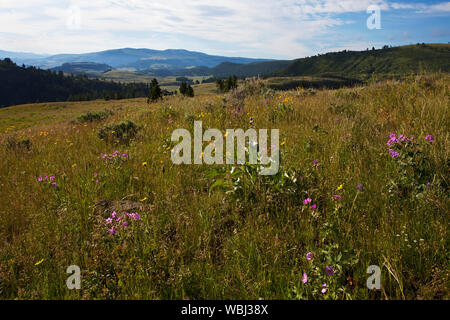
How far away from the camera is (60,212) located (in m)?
3.04

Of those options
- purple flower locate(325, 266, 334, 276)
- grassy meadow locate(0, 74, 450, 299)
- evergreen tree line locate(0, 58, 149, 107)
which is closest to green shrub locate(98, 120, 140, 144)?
grassy meadow locate(0, 74, 450, 299)

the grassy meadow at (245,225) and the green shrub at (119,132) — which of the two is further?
the green shrub at (119,132)

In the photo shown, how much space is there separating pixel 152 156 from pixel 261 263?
328cm

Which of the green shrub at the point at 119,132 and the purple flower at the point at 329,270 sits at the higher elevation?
the green shrub at the point at 119,132

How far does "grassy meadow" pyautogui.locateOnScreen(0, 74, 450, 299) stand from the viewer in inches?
77.6

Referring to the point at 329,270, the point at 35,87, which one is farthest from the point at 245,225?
the point at 35,87

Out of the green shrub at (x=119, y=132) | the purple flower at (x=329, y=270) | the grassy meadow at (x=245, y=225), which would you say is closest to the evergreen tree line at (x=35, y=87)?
the green shrub at (x=119, y=132)

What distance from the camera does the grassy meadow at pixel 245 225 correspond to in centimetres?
197

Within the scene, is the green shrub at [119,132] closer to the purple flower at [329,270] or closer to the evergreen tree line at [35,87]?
the purple flower at [329,270]

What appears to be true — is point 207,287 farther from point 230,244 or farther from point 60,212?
point 60,212

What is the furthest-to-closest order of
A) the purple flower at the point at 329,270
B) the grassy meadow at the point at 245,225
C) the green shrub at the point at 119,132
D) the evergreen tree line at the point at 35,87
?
1. the evergreen tree line at the point at 35,87
2. the green shrub at the point at 119,132
3. the grassy meadow at the point at 245,225
4. the purple flower at the point at 329,270

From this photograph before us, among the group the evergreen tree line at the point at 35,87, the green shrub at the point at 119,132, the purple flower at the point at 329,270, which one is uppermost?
the evergreen tree line at the point at 35,87

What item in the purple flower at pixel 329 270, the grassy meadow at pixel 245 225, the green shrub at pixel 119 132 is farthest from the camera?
the green shrub at pixel 119 132
